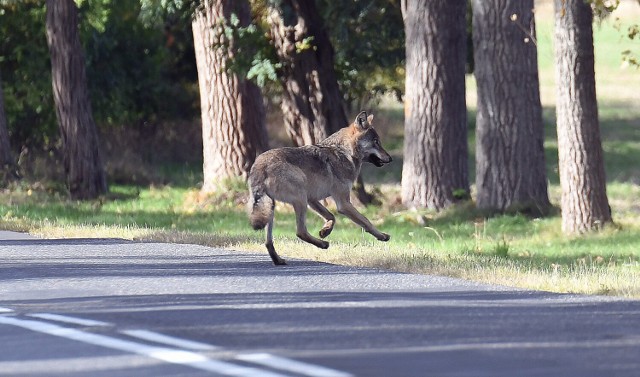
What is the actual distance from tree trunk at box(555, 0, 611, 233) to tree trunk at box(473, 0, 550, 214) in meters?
2.58

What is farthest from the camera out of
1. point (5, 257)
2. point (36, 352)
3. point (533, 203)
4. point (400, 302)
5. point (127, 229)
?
point (533, 203)

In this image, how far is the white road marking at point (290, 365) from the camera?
827 centimetres

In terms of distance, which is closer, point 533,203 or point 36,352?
point 36,352

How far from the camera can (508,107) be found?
2275cm

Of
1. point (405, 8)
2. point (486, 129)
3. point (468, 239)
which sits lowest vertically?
point (468, 239)

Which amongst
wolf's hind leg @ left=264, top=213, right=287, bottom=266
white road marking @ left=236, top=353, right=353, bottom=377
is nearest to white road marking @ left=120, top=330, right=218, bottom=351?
white road marking @ left=236, top=353, right=353, bottom=377

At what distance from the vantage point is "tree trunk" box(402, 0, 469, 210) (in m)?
24.5

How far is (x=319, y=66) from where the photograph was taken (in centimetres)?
2516

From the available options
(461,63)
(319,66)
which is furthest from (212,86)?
(461,63)

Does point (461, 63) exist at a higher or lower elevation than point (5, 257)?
higher

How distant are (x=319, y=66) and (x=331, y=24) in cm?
443

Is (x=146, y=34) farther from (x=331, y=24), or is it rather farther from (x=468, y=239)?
(x=468, y=239)

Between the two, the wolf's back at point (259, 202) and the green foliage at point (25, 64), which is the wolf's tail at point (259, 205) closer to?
the wolf's back at point (259, 202)

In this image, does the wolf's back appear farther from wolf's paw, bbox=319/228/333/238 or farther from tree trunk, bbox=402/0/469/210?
tree trunk, bbox=402/0/469/210
